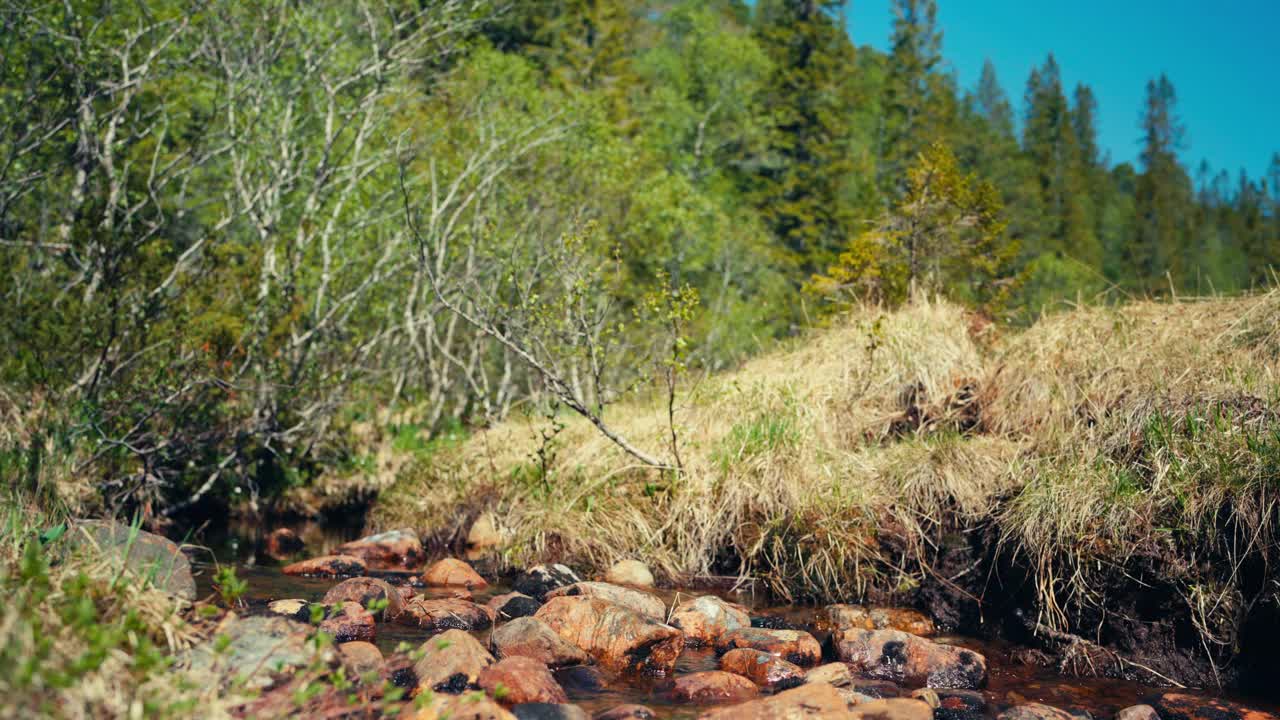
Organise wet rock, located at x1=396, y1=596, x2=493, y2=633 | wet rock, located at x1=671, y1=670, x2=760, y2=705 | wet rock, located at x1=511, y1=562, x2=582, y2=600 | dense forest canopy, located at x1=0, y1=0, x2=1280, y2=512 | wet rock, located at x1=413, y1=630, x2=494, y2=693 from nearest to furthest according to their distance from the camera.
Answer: wet rock, located at x1=413, y1=630, x2=494, y2=693, wet rock, located at x1=671, y1=670, x2=760, y2=705, wet rock, located at x1=396, y1=596, x2=493, y2=633, wet rock, located at x1=511, y1=562, x2=582, y2=600, dense forest canopy, located at x1=0, y1=0, x2=1280, y2=512

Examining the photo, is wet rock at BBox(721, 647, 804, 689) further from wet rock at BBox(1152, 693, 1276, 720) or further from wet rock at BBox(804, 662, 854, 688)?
wet rock at BBox(1152, 693, 1276, 720)

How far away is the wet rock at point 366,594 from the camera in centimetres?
553

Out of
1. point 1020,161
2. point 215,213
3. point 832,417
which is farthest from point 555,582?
point 1020,161

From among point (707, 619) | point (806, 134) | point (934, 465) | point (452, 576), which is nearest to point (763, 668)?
point (707, 619)

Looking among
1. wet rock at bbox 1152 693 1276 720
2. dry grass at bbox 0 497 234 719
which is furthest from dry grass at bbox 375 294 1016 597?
dry grass at bbox 0 497 234 719

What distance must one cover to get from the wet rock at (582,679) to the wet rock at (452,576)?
2417mm

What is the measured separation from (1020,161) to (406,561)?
49098 millimetres

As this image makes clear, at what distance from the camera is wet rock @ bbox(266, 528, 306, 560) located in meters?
8.23

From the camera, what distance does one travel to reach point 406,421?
12.0 m

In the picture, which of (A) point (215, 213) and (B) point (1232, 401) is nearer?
(B) point (1232, 401)

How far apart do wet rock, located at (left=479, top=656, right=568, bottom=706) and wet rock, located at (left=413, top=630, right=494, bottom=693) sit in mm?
63

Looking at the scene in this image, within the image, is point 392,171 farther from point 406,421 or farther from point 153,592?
point 153,592

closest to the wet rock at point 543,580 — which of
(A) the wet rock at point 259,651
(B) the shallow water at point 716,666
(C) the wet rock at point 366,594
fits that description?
(B) the shallow water at point 716,666

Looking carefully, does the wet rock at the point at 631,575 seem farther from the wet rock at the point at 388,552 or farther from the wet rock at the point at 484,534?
the wet rock at the point at 388,552
